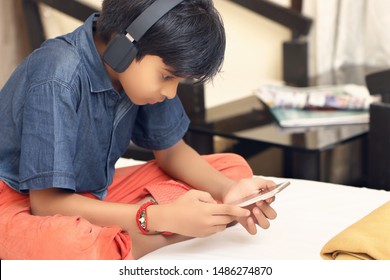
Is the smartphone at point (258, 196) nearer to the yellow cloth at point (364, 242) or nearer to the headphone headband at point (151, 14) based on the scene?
the yellow cloth at point (364, 242)

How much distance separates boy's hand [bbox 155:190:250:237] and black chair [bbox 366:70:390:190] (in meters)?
0.71

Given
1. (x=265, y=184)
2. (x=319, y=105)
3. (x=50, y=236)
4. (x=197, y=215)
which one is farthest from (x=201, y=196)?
(x=319, y=105)

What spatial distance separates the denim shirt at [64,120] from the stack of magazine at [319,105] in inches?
30.4

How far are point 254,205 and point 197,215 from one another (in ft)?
0.53

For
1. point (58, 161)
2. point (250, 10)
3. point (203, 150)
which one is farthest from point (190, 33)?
point (250, 10)

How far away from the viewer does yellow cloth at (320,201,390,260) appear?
1.05 m

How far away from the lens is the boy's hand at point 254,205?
129 cm

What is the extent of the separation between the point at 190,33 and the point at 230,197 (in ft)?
1.13

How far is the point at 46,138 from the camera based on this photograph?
1188 millimetres

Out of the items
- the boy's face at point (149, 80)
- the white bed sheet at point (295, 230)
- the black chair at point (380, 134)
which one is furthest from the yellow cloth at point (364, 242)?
the black chair at point (380, 134)

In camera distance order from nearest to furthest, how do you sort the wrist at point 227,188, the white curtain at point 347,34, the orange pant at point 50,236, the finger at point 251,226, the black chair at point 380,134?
the orange pant at point 50,236 < the finger at point 251,226 < the wrist at point 227,188 < the black chair at point 380,134 < the white curtain at point 347,34

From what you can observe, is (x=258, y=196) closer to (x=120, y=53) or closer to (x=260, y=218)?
(x=260, y=218)

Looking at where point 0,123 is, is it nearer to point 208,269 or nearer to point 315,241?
point 208,269

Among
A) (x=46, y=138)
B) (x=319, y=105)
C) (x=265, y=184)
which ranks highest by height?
(x=46, y=138)
